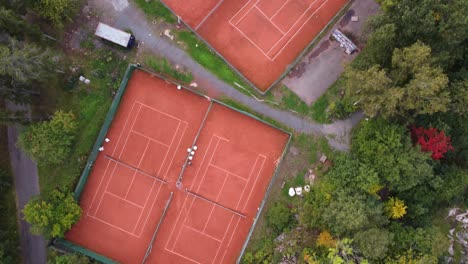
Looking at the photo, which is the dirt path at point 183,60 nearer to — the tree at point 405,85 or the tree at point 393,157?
the tree at point 393,157

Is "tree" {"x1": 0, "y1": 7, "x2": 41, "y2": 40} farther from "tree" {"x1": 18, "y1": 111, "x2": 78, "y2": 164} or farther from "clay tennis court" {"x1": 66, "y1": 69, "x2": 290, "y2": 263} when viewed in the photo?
"clay tennis court" {"x1": 66, "y1": 69, "x2": 290, "y2": 263}

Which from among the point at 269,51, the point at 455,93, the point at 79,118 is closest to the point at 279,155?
the point at 269,51

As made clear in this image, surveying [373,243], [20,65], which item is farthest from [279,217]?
[20,65]

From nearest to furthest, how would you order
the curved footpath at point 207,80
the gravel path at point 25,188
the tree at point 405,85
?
the tree at point 405,85, the gravel path at point 25,188, the curved footpath at point 207,80

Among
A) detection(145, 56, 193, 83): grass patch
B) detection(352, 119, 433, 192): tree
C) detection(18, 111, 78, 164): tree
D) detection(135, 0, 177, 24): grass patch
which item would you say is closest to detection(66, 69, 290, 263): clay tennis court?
detection(145, 56, 193, 83): grass patch

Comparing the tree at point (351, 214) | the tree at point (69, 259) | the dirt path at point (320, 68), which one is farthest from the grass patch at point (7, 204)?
the tree at point (351, 214)
